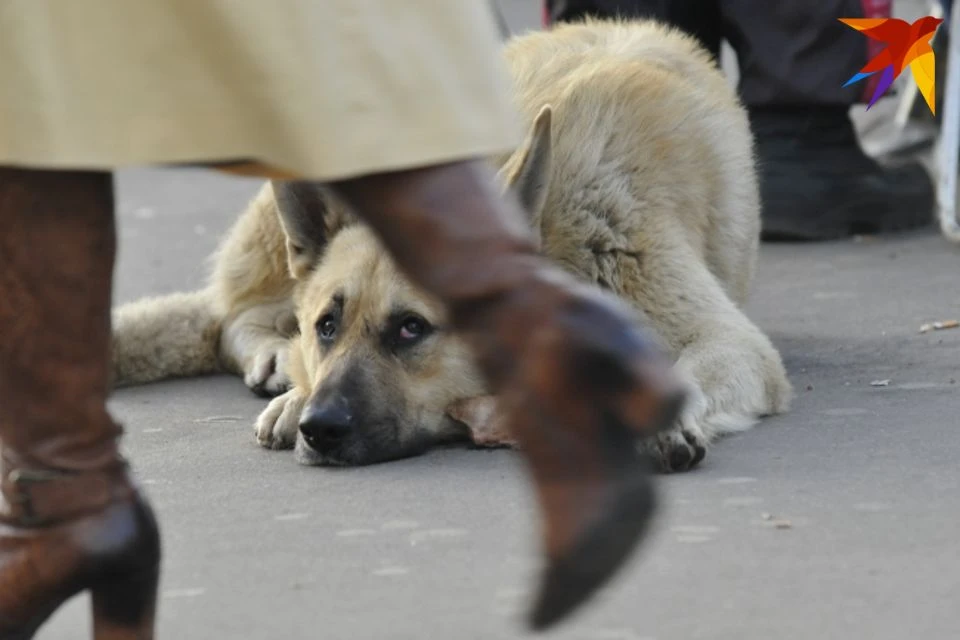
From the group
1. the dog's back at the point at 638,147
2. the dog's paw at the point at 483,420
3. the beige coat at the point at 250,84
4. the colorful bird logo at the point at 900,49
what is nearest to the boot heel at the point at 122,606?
the beige coat at the point at 250,84

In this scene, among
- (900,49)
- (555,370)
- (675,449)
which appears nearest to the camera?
(555,370)

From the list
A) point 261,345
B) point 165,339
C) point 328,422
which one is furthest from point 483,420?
point 165,339

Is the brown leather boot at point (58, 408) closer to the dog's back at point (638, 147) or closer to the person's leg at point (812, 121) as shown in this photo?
the dog's back at point (638, 147)

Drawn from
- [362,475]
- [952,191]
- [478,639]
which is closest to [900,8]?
[952,191]

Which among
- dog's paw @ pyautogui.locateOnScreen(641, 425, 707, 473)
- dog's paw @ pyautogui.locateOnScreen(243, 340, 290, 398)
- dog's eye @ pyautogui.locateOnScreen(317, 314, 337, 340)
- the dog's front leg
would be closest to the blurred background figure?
the dog's front leg

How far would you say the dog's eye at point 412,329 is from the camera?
408cm

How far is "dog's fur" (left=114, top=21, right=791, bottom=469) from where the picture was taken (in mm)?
4027

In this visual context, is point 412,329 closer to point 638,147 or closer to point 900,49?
point 638,147

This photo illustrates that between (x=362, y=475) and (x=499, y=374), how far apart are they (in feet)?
6.60

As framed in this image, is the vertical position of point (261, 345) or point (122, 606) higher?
point (122, 606)

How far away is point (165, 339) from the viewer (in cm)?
520

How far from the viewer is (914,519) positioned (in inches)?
127

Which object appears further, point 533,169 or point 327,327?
point 327,327

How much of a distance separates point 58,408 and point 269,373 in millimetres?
2669
